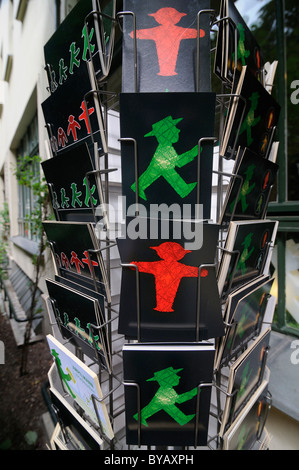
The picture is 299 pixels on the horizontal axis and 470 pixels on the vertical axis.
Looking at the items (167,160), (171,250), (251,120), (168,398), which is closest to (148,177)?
(167,160)

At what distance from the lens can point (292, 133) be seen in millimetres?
1241

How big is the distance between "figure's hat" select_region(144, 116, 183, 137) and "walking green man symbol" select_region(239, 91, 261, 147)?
0.65 ft

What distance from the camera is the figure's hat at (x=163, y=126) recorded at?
593 mm

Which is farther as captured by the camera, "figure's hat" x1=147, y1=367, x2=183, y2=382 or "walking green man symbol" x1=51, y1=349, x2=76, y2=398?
"walking green man symbol" x1=51, y1=349, x2=76, y2=398

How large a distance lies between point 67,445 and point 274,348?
100cm

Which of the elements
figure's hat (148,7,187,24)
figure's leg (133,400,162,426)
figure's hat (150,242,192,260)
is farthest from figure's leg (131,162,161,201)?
figure's leg (133,400,162,426)

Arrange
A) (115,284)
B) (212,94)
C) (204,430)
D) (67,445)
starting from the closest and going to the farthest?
1. (212,94)
2. (204,430)
3. (67,445)
4. (115,284)

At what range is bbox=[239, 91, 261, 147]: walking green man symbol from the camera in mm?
656

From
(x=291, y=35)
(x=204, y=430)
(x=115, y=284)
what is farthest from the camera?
(x=291, y=35)

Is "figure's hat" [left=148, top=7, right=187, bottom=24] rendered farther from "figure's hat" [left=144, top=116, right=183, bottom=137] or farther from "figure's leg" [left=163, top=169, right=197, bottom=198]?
"figure's leg" [left=163, top=169, right=197, bottom=198]

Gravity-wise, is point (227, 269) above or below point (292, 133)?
below

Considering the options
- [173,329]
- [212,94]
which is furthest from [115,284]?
[212,94]

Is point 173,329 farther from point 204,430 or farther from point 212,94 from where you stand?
point 212,94

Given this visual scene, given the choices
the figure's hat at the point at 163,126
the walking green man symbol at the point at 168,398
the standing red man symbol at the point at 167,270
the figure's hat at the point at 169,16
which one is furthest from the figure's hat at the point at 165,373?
the figure's hat at the point at 169,16
